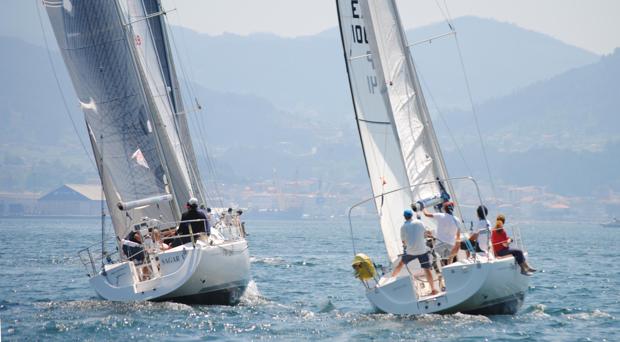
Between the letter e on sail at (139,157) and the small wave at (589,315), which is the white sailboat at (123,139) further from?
the small wave at (589,315)

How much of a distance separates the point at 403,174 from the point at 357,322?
13.1 feet

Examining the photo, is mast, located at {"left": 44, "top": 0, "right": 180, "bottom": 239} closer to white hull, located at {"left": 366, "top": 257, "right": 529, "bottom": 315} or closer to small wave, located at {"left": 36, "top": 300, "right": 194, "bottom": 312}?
small wave, located at {"left": 36, "top": 300, "right": 194, "bottom": 312}

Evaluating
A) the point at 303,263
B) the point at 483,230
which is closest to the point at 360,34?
the point at 483,230

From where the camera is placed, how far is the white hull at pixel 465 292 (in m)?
18.3

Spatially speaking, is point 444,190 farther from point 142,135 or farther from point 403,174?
point 142,135

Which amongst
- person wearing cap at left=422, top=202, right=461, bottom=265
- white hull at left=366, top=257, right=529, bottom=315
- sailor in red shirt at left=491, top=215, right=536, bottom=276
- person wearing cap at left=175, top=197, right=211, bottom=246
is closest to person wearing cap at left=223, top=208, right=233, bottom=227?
person wearing cap at left=175, top=197, right=211, bottom=246

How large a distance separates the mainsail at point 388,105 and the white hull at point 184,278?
3.31m

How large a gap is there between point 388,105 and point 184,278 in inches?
217

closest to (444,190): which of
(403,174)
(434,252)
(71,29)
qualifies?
(403,174)

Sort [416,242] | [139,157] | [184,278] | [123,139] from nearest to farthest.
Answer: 1. [416,242]
2. [184,278]
3. [123,139]
4. [139,157]

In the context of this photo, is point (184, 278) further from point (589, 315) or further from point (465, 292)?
point (589, 315)

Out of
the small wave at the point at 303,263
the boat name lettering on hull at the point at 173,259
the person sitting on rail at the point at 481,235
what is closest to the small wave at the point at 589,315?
the person sitting on rail at the point at 481,235

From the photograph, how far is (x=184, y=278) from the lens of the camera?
830 inches

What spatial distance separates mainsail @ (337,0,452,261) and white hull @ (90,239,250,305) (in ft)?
10.9
